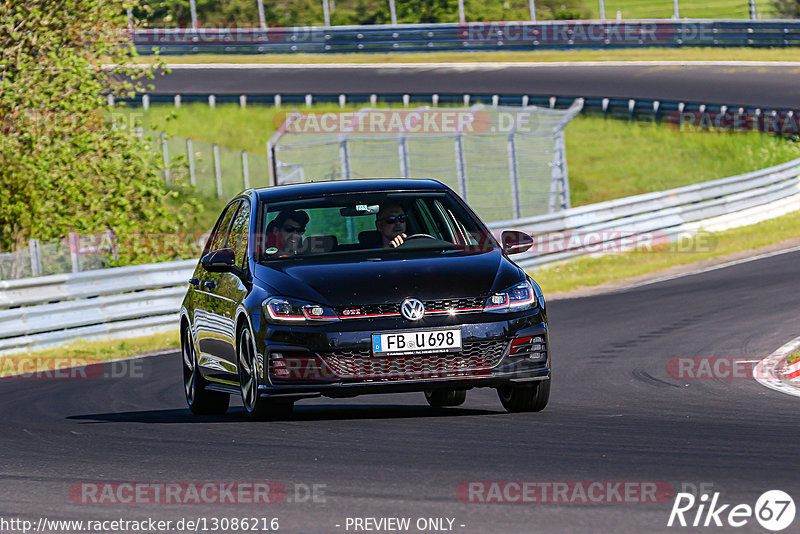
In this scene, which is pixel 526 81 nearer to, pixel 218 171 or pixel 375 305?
pixel 218 171

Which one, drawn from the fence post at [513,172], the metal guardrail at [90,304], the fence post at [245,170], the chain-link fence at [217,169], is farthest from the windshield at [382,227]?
the chain-link fence at [217,169]

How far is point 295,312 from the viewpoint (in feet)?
28.3

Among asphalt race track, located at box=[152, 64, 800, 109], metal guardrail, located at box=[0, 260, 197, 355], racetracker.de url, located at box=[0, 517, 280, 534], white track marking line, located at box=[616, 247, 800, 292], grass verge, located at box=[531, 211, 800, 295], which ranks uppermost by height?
racetracker.de url, located at box=[0, 517, 280, 534]

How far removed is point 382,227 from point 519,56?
139ft

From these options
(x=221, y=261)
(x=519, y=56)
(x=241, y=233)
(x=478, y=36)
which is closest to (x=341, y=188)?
(x=241, y=233)

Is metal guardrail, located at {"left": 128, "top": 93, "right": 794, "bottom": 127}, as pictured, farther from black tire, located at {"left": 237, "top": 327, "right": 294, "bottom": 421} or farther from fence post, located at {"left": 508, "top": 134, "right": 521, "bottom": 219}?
black tire, located at {"left": 237, "top": 327, "right": 294, "bottom": 421}

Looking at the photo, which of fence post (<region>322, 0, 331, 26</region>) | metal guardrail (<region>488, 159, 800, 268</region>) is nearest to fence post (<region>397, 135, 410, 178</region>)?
metal guardrail (<region>488, 159, 800, 268</region>)

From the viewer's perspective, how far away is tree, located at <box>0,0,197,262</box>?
22453 mm

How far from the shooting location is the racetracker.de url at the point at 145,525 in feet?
19.2

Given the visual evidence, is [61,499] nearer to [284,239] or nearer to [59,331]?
[284,239]

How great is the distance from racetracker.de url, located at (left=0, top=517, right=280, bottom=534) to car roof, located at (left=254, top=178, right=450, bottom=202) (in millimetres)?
4087

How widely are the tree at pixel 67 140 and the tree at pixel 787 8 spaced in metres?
31.6

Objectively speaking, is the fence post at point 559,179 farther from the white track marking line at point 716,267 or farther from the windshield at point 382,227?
the windshield at point 382,227

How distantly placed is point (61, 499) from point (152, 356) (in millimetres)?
9913
